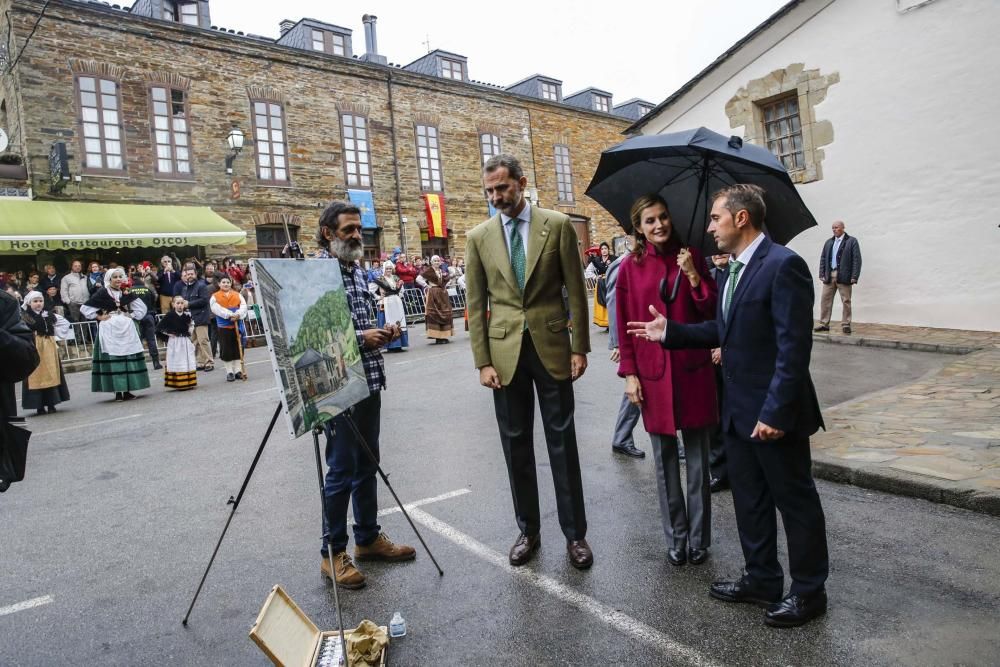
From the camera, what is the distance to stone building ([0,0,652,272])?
18.5m

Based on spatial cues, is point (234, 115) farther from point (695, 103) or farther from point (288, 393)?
point (288, 393)

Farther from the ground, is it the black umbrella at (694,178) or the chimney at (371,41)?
the chimney at (371,41)

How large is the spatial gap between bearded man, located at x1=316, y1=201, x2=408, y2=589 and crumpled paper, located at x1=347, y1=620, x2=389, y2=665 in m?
0.63

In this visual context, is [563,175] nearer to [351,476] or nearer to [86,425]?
[86,425]

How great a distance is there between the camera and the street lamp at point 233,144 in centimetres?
1992

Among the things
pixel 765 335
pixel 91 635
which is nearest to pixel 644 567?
pixel 765 335

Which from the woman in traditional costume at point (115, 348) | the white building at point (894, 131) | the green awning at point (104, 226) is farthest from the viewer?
the green awning at point (104, 226)

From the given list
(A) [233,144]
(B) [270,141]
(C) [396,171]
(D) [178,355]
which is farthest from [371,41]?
(D) [178,355]

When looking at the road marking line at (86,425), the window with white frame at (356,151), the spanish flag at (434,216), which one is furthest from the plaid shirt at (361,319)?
the spanish flag at (434,216)

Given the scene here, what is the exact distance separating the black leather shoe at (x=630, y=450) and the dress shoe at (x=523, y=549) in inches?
80.4

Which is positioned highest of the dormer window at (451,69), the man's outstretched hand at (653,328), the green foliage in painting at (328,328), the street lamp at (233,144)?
the dormer window at (451,69)

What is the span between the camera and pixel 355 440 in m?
3.79

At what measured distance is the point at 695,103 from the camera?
14984mm

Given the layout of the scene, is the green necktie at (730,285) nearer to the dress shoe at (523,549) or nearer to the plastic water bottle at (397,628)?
the dress shoe at (523,549)
